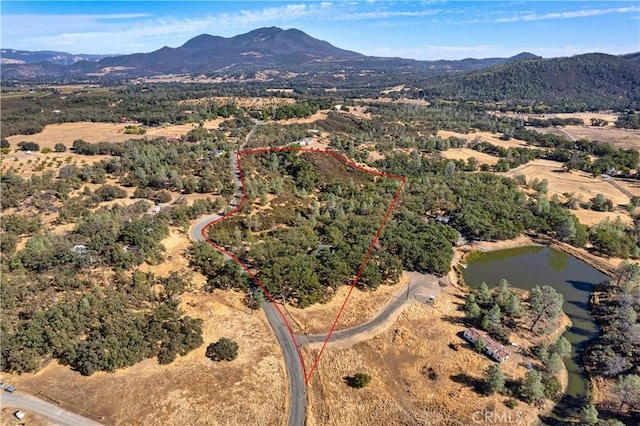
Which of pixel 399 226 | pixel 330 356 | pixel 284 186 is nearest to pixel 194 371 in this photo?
pixel 330 356

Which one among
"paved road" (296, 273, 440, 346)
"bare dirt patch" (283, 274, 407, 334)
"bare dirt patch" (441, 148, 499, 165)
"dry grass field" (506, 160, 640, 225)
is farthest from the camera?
"bare dirt patch" (441, 148, 499, 165)

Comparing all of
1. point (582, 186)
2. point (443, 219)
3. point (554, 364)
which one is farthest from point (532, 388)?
point (582, 186)

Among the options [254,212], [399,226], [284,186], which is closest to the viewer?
[399,226]

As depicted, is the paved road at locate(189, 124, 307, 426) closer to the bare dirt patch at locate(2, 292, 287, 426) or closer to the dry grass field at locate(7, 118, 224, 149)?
the bare dirt patch at locate(2, 292, 287, 426)

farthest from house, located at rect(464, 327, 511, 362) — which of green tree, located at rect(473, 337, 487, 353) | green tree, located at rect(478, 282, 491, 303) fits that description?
green tree, located at rect(478, 282, 491, 303)

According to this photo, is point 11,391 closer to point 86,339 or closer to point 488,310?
point 86,339
